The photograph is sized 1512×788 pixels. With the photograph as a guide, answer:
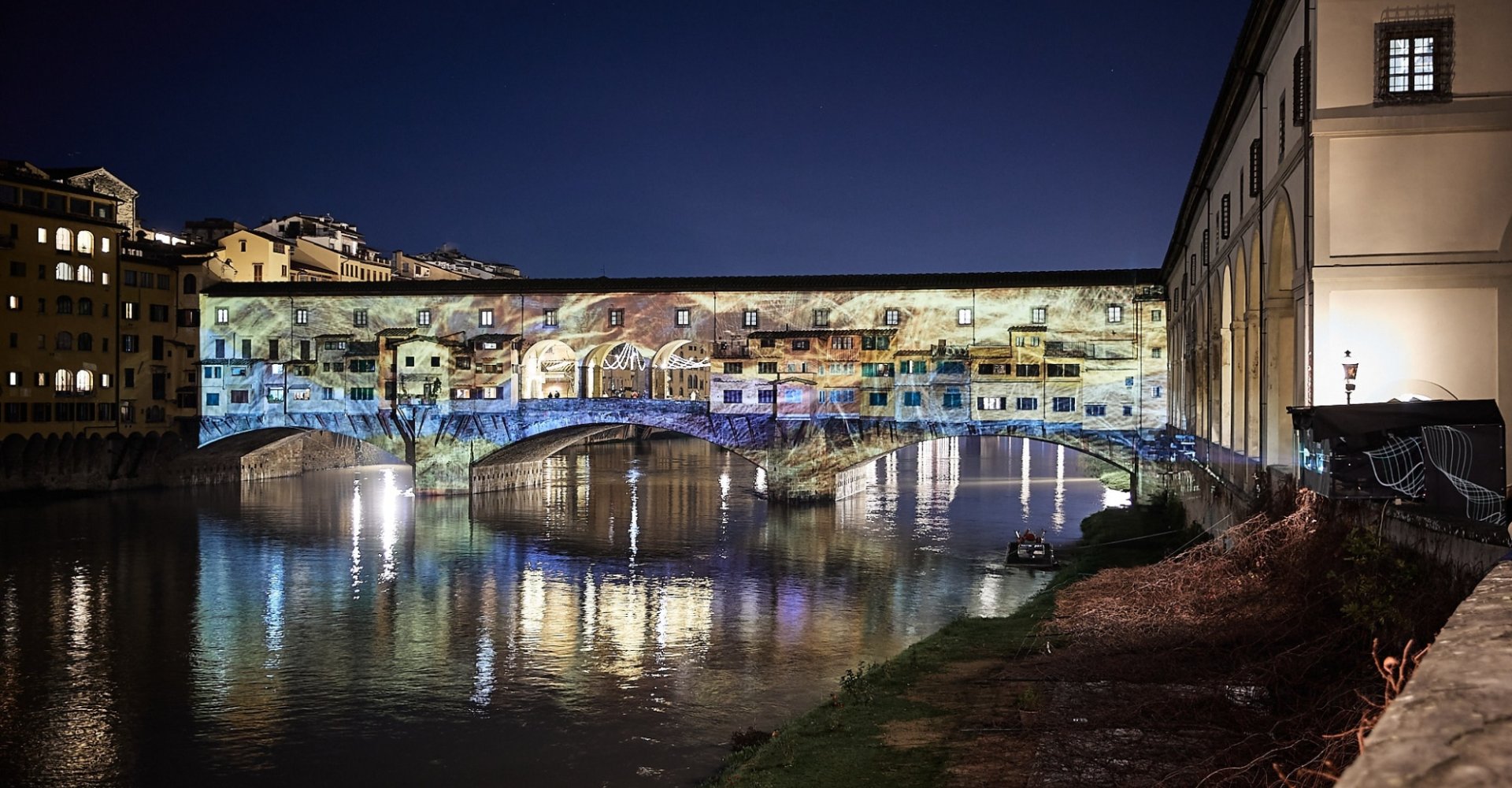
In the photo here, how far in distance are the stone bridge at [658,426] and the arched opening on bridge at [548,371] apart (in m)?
1.83

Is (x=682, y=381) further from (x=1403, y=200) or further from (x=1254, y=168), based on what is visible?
(x=1403, y=200)

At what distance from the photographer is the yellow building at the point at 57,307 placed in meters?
47.5

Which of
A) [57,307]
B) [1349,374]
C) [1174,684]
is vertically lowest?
[1174,684]

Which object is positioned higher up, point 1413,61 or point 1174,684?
point 1413,61

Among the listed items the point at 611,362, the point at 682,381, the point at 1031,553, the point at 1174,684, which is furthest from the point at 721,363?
the point at 682,381

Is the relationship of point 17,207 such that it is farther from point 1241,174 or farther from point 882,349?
point 1241,174

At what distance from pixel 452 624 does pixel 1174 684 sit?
18.6m

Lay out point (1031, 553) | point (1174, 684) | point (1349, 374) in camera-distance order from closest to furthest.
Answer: point (1174, 684) < point (1349, 374) < point (1031, 553)

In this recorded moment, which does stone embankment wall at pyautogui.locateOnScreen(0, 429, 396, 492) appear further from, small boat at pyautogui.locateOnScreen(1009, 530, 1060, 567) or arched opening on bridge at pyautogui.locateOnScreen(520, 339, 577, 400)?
small boat at pyautogui.locateOnScreen(1009, 530, 1060, 567)

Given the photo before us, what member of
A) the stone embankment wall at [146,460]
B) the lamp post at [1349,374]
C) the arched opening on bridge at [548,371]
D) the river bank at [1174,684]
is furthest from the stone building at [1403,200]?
the stone embankment wall at [146,460]

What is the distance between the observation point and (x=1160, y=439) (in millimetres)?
44188

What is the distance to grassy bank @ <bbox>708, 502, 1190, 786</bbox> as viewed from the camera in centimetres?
1336

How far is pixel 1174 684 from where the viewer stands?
11500mm

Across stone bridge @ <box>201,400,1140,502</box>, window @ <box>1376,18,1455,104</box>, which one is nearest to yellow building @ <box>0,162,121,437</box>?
stone bridge @ <box>201,400,1140,502</box>
